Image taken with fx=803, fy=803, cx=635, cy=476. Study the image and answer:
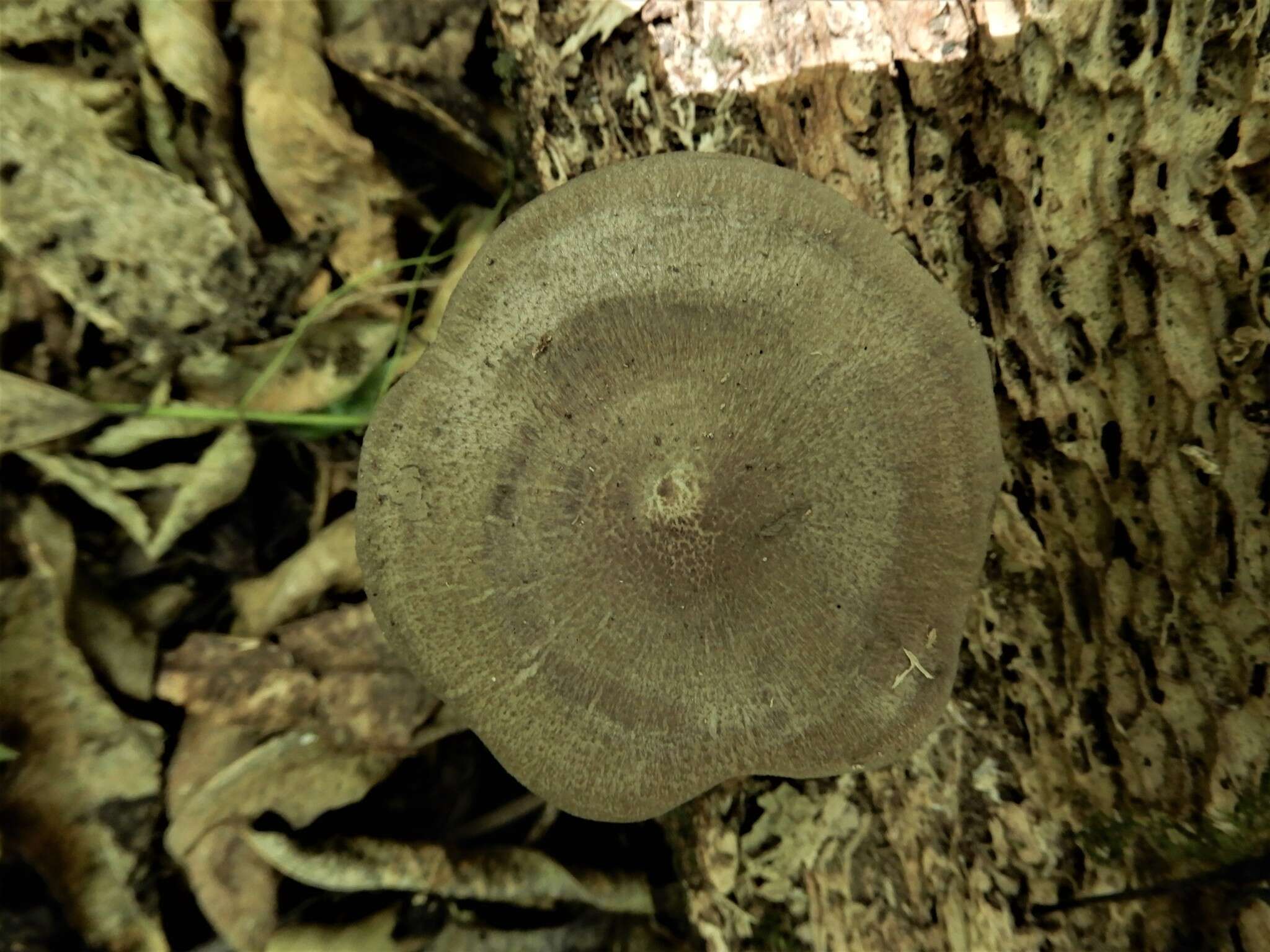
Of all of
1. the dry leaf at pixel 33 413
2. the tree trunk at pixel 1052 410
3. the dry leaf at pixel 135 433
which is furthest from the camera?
the dry leaf at pixel 135 433

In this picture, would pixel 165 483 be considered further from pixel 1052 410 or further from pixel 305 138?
pixel 1052 410

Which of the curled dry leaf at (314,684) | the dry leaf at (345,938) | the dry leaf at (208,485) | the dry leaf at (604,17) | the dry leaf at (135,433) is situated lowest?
the dry leaf at (345,938)

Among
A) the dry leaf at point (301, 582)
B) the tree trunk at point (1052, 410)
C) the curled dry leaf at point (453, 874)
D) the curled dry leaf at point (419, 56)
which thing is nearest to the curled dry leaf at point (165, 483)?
the dry leaf at point (301, 582)

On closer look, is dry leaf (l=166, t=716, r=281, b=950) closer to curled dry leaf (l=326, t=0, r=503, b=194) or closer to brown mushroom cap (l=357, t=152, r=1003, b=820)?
brown mushroom cap (l=357, t=152, r=1003, b=820)

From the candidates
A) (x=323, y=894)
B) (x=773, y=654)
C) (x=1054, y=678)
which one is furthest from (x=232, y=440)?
(x=1054, y=678)

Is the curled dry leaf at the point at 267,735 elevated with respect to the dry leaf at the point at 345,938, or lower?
elevated

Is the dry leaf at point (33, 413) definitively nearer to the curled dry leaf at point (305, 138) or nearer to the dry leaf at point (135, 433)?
the dry leaf at point (135, 433)
